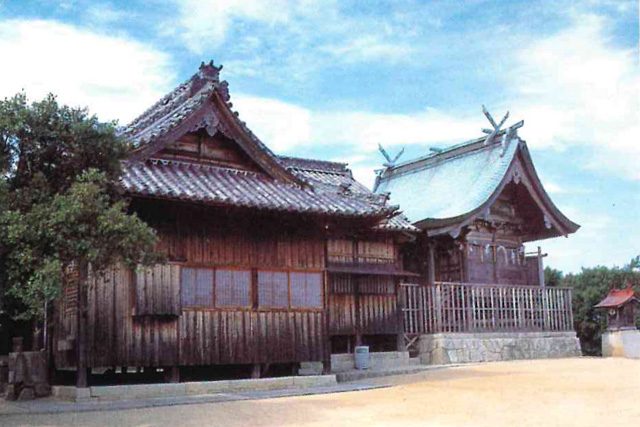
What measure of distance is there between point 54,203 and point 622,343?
20.5m

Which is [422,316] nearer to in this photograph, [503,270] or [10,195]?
[503,270]

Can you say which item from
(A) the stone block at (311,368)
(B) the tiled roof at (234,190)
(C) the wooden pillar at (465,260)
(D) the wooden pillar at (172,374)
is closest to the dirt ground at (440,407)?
(A) the stone block at (311,368)

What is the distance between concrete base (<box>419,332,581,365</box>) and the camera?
2230 cm

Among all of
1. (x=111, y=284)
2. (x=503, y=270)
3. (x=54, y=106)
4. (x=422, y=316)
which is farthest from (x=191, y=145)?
(x=503, y=270)

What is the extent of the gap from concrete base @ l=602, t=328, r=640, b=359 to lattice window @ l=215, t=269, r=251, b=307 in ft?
48.7

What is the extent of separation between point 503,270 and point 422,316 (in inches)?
197

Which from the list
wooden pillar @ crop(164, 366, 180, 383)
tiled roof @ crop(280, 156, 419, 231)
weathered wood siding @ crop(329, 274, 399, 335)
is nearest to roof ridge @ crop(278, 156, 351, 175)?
tiled roof @ crop(280, 156, 419, 231)

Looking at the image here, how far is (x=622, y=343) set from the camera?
25.5 m

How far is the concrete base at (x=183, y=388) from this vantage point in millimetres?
14094

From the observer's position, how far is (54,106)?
11836 mm

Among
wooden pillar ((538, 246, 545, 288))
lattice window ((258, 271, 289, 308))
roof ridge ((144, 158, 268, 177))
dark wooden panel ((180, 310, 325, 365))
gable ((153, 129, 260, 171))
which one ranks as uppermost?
gable ((153, 129, 260, 171))

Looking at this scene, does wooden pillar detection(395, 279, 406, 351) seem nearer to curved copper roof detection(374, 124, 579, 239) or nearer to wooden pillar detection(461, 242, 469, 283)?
curved copper roof detection(374, 124, 579, 239)

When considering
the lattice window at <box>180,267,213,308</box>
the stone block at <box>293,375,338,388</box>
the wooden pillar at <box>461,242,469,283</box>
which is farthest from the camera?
the wooden pillar at <box>461,242,469,283</box>

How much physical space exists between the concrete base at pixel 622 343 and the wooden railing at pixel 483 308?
141cm
